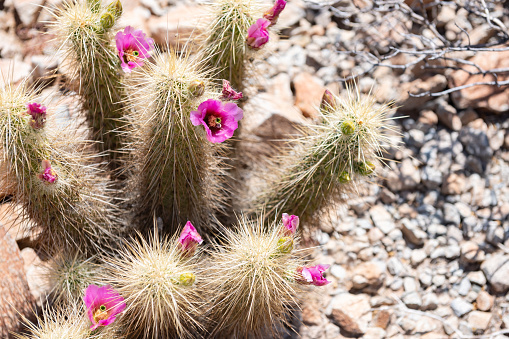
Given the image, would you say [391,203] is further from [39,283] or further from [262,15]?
[39,283]

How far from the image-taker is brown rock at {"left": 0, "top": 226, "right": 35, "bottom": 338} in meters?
2.26

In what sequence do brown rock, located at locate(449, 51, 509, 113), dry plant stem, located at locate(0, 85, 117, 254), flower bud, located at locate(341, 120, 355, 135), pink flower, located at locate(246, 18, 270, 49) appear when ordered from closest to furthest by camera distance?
dry plant stem, located at locate(0, 85, 117, 254) < flower bud, located at locate(341, 120, 355, 135) < pink flower, located at locate(246, 18, 270, 49) < brown rock, located at locate(449, 51, 509, 113)

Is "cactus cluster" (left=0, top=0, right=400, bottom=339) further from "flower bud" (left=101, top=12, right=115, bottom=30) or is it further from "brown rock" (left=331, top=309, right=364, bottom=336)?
"brown rock" (left=331, top=309, right=364, bottom=336)

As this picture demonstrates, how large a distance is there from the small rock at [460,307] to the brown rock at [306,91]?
1445mm

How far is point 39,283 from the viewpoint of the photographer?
97.6 inches

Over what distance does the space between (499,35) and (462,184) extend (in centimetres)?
104

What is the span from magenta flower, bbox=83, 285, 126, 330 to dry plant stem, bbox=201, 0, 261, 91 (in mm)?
997

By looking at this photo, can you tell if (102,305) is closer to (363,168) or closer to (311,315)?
(363,168)

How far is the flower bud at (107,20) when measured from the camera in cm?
188

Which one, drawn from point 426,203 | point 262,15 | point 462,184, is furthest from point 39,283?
point 462,184

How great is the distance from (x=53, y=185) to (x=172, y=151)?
48 centimetres

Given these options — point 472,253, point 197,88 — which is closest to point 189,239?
point 197,88

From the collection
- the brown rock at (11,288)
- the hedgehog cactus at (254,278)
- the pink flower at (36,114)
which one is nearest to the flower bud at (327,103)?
the hedgehog cactus at (254,278)

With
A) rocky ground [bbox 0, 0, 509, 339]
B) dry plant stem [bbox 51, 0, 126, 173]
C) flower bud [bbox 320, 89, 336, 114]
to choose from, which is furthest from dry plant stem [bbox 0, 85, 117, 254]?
flower bud [bbox 320, 89, 336, 114]
